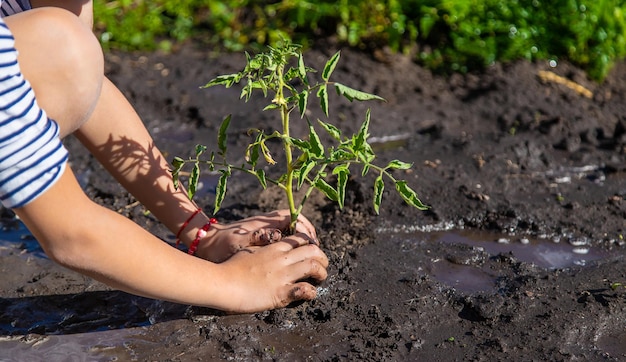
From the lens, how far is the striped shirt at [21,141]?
87.4 inches

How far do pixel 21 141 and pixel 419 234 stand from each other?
172 cm

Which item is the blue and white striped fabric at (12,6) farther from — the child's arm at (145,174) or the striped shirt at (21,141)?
the striped shirt at (21,141)

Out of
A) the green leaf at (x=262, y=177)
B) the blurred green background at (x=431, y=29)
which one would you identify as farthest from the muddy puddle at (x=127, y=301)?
the blurred green background at (x=431, y=29)

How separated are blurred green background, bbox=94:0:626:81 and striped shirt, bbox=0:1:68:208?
303 centimetres

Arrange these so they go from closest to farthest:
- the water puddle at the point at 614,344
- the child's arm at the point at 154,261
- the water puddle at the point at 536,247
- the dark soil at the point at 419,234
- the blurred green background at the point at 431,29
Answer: the child's arm at the point at 154,261 → the water puddle at the point at 614,344 → the dark soil at the point at 419,234 → the water puddle at the point at 536,247 → the blurred green background at the point at 431,29

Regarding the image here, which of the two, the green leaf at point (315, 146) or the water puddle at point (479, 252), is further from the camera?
Result: the water puddle at point (479, 252)

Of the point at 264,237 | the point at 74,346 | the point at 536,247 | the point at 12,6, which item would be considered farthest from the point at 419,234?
the point at 12,6

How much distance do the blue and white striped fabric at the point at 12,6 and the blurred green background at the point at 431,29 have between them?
250cm

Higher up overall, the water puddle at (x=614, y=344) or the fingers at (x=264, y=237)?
the fingers at (x=264, y=237)

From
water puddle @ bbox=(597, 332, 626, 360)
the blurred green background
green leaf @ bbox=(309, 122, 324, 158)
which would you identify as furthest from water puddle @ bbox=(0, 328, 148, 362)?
the blurred green background

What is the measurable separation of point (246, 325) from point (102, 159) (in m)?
0.76

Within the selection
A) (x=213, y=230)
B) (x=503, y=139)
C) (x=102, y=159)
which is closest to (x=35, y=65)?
(x=102, y=159)

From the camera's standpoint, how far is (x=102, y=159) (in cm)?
304

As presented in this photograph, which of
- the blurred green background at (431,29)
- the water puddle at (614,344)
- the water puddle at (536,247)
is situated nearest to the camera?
the water puddle at (614,344)
